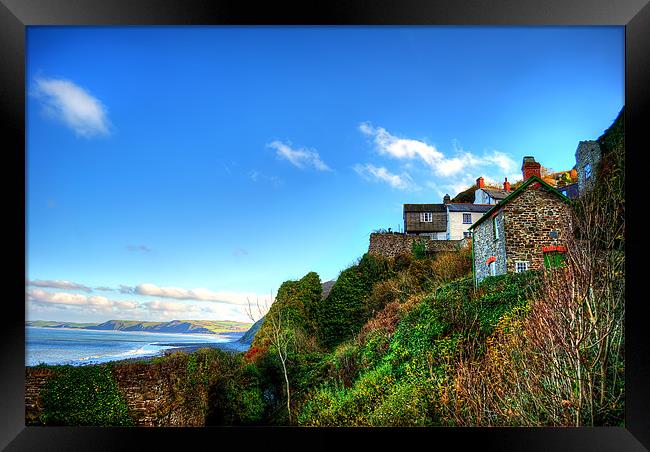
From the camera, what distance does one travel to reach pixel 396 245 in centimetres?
1013

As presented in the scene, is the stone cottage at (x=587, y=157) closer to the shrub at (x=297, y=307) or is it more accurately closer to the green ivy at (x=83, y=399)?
the shrub at (x=297, y=307)

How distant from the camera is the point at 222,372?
6609mm

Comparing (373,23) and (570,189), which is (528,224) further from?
(373,23)

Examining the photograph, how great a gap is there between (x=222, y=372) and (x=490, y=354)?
373cm

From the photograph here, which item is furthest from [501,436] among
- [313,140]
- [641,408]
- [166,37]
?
[166,37]

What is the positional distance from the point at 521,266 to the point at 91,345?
19.2ft

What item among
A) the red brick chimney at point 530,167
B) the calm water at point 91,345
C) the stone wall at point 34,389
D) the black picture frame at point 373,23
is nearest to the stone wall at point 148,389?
the stone wall at point 34,389

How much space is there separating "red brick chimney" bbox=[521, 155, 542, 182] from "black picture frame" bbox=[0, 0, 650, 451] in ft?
14.5

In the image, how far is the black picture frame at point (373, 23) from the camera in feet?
8.93

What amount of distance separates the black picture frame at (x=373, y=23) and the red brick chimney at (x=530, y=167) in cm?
442

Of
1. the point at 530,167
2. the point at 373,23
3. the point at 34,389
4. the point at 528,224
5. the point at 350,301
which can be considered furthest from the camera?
the point at 350,301

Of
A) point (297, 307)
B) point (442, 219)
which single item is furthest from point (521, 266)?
point (297, 307)

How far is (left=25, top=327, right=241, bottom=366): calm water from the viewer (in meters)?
5.39

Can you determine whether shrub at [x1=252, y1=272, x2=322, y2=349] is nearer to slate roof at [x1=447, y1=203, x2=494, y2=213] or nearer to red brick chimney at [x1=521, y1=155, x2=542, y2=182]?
slate roof at [x1=447, y1=203, x2=494, y2=213]
